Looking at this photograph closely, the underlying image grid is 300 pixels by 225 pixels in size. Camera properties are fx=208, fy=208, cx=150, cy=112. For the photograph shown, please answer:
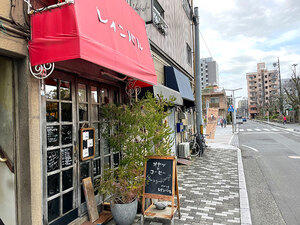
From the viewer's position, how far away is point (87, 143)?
4.33 meters

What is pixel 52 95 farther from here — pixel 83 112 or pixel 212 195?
pixel 212 195

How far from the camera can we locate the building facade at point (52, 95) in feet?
9.53

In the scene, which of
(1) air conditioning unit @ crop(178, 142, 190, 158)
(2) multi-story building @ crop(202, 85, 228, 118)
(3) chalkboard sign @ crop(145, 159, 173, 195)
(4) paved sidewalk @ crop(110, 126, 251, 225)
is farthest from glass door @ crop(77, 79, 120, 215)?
(2) multi-story building @ crop(202, 85, 228, 118)

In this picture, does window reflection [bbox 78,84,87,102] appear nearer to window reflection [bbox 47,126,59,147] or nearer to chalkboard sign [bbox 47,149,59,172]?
window reflection [bbox 47,126,59,147]

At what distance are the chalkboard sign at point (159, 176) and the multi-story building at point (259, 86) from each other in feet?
322

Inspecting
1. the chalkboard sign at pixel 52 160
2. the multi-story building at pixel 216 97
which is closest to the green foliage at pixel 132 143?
the chalkboard sign at pixel 52 160

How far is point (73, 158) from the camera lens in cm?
403

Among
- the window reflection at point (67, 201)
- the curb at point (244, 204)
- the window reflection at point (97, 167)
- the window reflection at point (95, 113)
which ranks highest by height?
the window reflection at point (95, 113)

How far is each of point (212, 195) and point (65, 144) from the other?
4.31 metres

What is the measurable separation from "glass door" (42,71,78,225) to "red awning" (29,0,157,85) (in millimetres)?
819

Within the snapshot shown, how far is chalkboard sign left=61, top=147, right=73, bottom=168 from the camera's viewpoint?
3.80 meters

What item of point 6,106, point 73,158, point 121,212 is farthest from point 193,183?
point 6,106

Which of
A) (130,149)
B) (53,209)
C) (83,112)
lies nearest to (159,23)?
(83,112)

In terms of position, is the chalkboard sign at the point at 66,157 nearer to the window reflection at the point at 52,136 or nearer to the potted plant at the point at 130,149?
the window reflection at the point at 52,136
